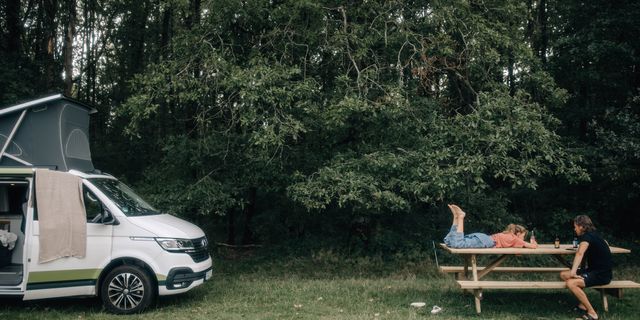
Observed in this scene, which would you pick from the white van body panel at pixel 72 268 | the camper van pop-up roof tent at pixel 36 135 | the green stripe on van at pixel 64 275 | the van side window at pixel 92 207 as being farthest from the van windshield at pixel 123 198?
the green stripe on van at pixel 64 275

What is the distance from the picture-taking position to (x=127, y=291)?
811 cm

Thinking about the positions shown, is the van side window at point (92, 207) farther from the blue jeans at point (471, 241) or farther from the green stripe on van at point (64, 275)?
the blue jeans at point (471, 241)

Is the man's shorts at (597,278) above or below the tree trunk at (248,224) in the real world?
below

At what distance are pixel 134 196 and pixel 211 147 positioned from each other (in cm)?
349

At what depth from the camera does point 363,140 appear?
12227 millimetres

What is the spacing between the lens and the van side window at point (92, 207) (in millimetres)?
8172

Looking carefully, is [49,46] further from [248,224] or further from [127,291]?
[127,291]

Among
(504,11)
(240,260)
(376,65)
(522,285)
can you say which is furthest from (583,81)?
(240,260)

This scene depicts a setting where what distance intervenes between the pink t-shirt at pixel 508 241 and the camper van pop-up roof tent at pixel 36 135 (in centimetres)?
693

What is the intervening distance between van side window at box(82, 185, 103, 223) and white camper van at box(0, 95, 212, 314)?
0.6 inches

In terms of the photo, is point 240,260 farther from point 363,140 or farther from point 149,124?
point 149,124

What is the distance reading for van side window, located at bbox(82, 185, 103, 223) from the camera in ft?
26.8

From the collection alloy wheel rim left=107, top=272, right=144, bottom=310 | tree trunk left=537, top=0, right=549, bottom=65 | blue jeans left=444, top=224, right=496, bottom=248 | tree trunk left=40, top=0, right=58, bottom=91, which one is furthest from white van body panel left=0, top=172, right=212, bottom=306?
tree trunk left=537, top=0, right=549, bottom=65

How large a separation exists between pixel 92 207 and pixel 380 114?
247 inches
